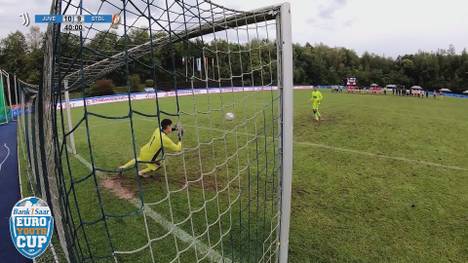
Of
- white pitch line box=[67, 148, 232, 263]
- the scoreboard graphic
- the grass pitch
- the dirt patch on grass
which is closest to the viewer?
the scoreboard graphic

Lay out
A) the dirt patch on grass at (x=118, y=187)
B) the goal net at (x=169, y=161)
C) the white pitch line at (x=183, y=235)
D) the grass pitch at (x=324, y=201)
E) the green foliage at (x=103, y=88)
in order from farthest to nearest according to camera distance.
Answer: the green foliage at (x=103, y=88), the dirt patch on grass at (x=118, y=187), the grass pitch at (x=324, y=201), the white pitch line at (x=183, y=235), the goal net at (x=169, y=161)

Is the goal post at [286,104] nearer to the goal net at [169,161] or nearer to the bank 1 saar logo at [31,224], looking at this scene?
the goal net at [169,161]

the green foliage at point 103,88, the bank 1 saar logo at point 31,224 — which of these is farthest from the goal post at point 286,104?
the green foliage at point 103,88

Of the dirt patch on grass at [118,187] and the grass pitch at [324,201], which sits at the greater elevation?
the dirt patch on grass at [118,187]

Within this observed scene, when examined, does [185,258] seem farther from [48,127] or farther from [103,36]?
[103,36]

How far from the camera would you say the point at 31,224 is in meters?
2.94

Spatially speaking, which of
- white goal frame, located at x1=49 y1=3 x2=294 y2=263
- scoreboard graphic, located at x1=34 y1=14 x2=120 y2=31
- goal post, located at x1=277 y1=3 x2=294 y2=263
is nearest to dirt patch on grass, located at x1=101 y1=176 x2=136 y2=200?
white goal frame, located at x1=49 y1=3 x2=294 y2=263

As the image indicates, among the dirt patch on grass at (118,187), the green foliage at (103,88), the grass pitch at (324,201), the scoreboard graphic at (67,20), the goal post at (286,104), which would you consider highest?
the green foliage at (103,88)

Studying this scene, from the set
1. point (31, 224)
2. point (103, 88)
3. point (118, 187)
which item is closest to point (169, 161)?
point (118, 187)

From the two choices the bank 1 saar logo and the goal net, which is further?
the bank 1 saar logo

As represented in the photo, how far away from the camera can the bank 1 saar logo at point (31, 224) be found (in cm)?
284

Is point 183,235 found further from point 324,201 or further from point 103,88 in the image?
point 103,88

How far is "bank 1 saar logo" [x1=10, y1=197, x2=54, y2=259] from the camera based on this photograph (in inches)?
112

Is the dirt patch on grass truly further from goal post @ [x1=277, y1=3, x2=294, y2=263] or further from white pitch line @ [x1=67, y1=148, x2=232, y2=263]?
goal post @ [x1=277, y1=3, x2=294, y2=263]
